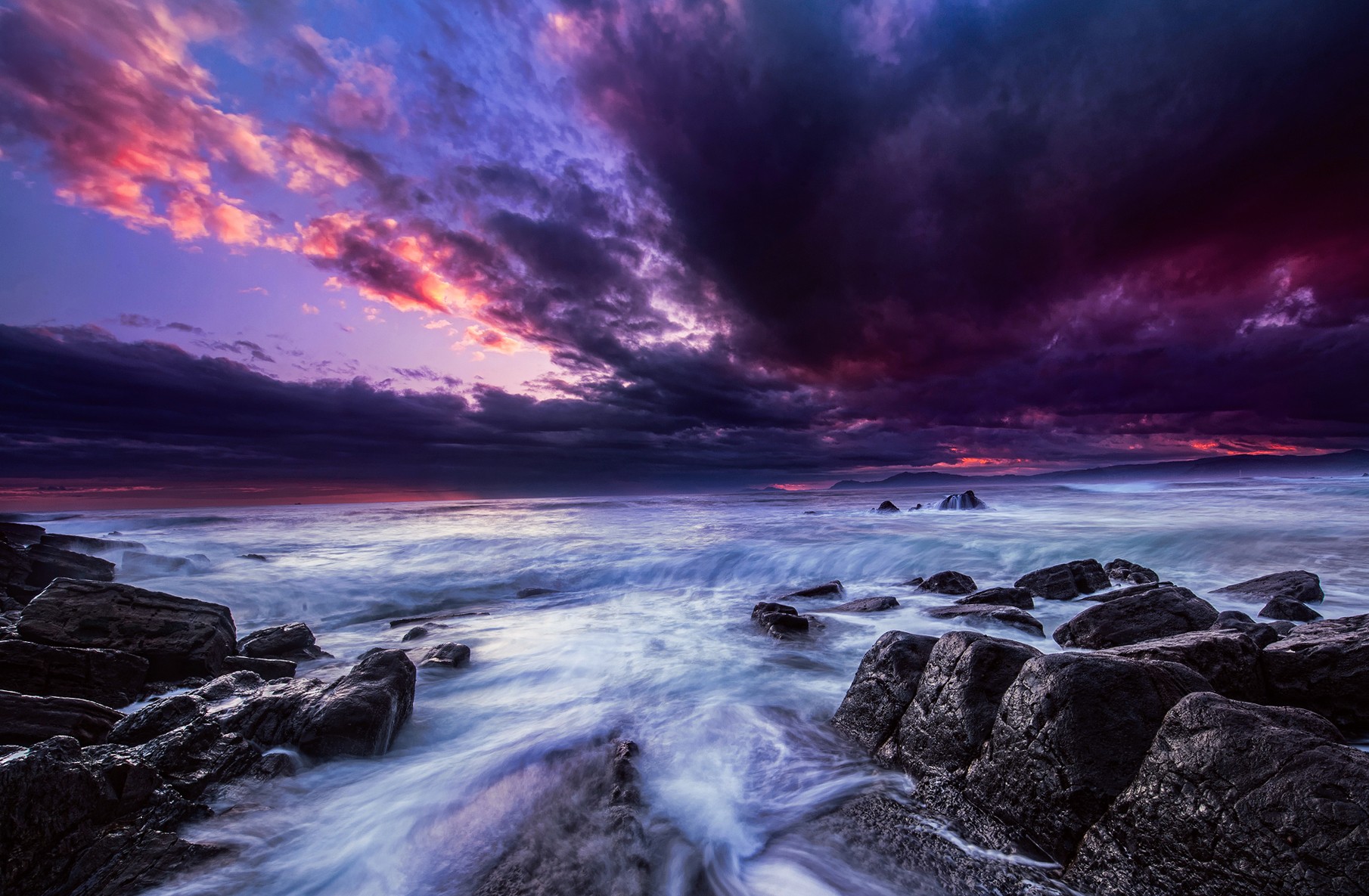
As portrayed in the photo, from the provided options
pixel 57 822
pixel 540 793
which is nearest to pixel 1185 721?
pixel 540 793

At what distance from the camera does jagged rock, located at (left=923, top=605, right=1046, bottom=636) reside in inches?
295

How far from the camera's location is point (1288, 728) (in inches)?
99.2

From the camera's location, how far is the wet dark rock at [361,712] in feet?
15.5

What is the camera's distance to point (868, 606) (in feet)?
32.2

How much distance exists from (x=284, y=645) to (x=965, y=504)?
1509 inches

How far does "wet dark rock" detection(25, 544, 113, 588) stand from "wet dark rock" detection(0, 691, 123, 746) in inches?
375

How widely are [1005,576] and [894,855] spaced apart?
12.4 metres

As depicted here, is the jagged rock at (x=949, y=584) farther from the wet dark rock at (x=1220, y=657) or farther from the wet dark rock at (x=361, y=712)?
the wet dark rock at (x=361, y=712)

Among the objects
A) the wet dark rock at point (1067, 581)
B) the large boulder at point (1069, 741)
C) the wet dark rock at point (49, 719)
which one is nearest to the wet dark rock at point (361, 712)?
the wet dark rock at point (49, 719)

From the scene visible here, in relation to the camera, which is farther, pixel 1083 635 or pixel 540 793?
pixel 1083 635

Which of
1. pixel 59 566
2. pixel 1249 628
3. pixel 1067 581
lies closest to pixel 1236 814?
pixel 1249 628

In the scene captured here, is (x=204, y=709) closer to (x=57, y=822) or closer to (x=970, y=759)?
(x=57, y=822)

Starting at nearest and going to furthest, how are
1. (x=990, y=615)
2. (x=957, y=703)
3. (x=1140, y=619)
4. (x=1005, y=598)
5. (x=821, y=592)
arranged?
(x=957, y=703)
(x=1140, y=619)
(x=990, y=615)
(x=1005, y=598)
(x=821, y=592)

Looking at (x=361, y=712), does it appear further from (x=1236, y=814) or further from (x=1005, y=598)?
(x=1005, y=598)
